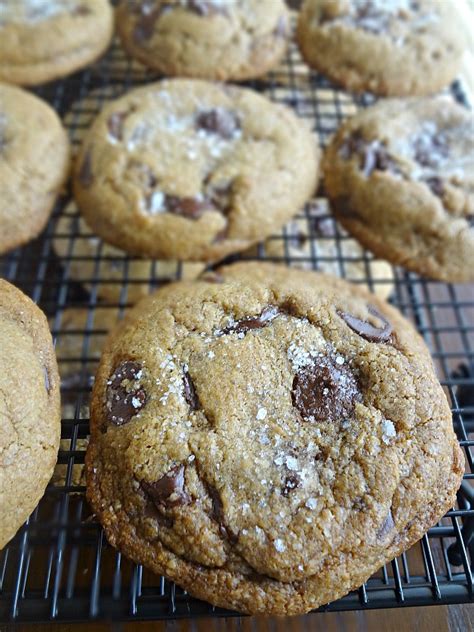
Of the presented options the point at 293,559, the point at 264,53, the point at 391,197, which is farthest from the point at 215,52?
the point at 293,559

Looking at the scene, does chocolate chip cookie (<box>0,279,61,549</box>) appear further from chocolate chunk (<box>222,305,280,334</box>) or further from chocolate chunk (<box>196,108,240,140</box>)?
chocolate chunk (<box>196,108,240,140</box>)

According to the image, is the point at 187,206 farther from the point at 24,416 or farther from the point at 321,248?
the point at 24,416

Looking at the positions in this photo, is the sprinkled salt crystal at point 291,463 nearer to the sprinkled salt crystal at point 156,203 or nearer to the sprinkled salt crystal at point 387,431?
the sprinkled salt crystal at point 387,431

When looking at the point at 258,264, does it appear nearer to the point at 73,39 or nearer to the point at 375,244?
the point at 375,244

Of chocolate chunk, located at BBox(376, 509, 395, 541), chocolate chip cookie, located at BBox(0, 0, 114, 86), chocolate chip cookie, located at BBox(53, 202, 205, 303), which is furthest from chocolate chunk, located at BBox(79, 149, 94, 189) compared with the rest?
chocolate chunk, located at BBox(376, 509, 395, 541)

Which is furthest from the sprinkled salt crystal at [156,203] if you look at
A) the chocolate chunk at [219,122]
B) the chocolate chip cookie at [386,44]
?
the chocolate chip cookie at [386,44]
